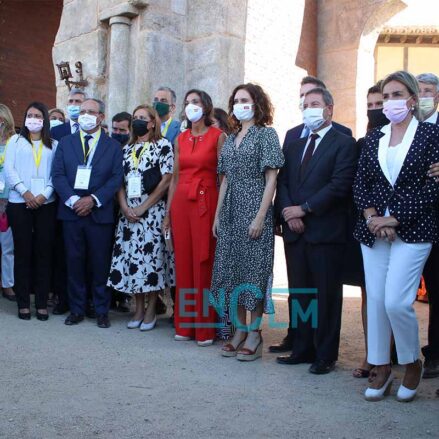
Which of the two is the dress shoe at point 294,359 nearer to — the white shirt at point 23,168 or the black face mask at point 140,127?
the black face mask at point 140,127

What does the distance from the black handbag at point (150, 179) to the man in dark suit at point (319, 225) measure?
1.38 meters

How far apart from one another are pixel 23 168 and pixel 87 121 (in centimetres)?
73

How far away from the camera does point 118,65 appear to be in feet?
27.0

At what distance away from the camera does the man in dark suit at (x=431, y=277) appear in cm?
421

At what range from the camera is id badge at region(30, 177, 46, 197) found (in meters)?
5.68

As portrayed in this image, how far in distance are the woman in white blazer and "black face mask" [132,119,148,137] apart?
7.61ft

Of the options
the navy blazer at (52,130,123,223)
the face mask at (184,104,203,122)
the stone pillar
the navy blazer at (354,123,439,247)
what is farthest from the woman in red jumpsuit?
the stone pillar

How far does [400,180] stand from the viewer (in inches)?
146

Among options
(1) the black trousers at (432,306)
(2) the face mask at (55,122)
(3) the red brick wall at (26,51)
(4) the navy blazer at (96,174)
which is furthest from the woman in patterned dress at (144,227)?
(3) the red brick wall at (26,51)

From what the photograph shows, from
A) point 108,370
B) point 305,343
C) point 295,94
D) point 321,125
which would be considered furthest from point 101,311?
point 295,94

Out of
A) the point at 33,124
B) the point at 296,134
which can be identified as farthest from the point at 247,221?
the point at 33,124

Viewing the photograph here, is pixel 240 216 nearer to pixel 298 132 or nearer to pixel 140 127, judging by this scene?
pixel 298 132

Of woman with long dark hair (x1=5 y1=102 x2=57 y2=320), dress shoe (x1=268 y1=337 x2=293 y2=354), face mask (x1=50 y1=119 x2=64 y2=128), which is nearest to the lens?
dress shoe (x1=268 y1=337 x2=293 y2=354)

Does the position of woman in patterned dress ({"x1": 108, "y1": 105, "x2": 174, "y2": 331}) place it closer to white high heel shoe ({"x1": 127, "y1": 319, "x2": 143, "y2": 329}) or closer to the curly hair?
white high heel shoe ({"x1": 127, "y1": 319, "x2": 143, "y2": 329})
